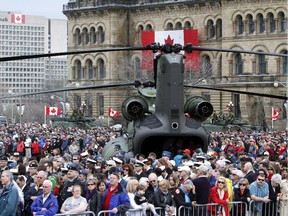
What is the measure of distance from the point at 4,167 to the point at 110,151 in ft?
24.4

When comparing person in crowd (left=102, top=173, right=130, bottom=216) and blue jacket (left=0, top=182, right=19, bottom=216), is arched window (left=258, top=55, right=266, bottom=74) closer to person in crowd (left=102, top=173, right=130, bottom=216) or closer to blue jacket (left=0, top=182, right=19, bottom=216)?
person in crowd (left=102, top=173, right=130, bottom=216)

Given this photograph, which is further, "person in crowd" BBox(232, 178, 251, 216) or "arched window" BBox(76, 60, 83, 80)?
"arched window" BBox(76, 60, 83, 80)

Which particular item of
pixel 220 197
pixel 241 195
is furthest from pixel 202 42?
pixel 220 197

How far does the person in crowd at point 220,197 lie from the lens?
2050 centimetres

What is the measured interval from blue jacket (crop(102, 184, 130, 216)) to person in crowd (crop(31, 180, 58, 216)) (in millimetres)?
1150

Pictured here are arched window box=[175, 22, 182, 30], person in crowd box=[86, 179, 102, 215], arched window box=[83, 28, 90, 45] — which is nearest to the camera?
person in crowd box=[86, 179, 102, 215]

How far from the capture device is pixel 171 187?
2070 centimetres

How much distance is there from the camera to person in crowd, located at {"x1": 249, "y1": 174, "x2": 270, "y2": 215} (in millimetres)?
21219

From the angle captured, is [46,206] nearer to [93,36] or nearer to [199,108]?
[199,108]

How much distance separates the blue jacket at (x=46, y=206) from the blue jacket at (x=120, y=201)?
3.77 feet

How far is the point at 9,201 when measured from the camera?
1817 centimetres

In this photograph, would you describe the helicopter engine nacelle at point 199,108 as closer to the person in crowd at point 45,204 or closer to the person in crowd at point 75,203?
the person in crowd at point 75,203

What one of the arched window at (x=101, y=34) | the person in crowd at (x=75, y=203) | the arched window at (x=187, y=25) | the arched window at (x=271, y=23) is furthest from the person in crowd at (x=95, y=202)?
the arched window at (x=101, y=34)

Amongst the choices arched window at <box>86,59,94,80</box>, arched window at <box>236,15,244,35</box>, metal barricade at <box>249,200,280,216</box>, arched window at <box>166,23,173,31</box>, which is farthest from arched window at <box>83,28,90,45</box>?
metal barricade at <box>249,200,280,216</box>
